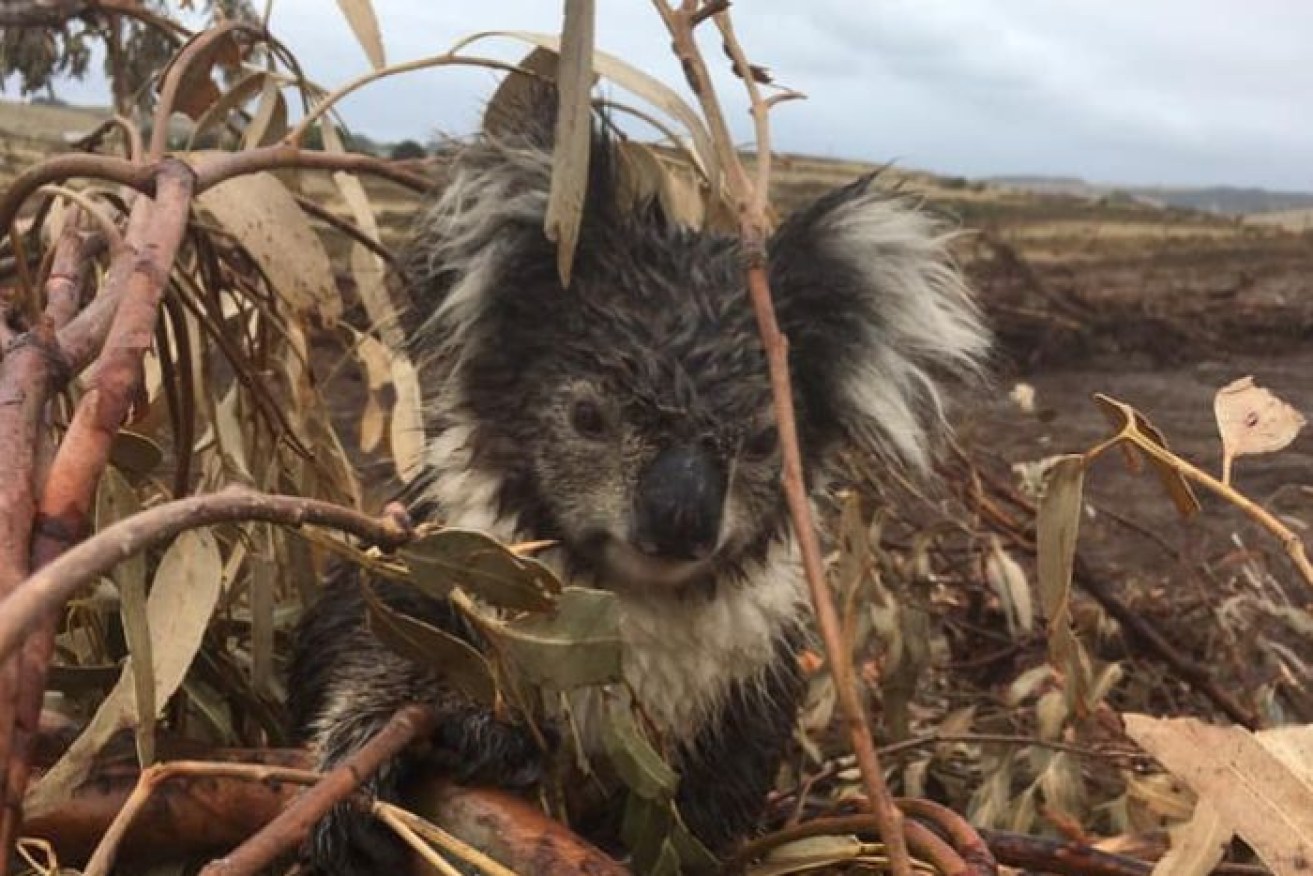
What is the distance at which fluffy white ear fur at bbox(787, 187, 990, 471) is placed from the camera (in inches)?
70.5

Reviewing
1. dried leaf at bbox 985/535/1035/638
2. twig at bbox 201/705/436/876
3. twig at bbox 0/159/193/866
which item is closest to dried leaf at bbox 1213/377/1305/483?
twig at bbox 201/705/436/876

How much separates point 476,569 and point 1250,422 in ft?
2.07

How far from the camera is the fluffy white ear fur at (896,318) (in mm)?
1791

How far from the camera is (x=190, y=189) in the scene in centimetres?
121

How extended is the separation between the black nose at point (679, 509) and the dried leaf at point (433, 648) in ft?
0.85

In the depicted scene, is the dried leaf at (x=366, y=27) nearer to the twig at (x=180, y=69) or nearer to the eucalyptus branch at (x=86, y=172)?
the twig at (x=180, y=69)

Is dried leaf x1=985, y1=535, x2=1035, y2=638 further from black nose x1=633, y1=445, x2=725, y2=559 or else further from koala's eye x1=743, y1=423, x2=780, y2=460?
black nose x1=633, y1=445, x2=725, y2=559

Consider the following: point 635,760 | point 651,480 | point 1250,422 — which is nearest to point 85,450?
point 635,760

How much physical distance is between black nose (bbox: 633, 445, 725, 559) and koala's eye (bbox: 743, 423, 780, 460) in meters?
0.12

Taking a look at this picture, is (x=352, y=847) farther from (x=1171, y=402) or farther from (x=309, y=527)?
(x=1171, y=402)

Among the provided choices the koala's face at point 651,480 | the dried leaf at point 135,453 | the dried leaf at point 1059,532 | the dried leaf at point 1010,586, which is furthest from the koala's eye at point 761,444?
the dried leaf at point 1010,586

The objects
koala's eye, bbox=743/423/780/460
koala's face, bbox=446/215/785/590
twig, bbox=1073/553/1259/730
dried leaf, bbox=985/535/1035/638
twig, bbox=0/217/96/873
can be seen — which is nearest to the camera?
twig, bbox=0/217/96/873

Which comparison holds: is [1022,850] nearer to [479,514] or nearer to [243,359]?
[479,514]

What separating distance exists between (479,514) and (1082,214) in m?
13.6
